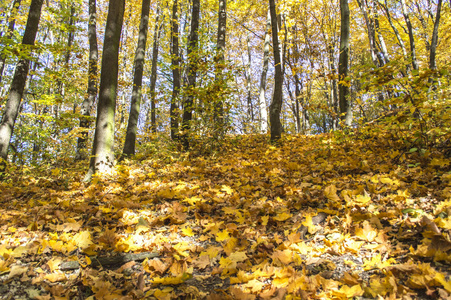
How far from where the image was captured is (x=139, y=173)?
16.7 ft

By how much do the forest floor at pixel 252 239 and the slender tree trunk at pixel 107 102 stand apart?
1227 millimetres

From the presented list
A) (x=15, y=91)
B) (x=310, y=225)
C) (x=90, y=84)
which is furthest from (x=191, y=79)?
(x=310, y=225)

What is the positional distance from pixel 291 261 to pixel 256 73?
27.9 metres

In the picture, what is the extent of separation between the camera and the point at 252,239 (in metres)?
2.23

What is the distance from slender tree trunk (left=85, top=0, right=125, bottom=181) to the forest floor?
4.02 feet

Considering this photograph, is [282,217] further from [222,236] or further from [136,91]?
[136,91]

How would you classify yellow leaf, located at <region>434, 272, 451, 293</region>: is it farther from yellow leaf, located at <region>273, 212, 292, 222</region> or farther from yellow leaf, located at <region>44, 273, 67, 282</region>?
yellow leaf, located at <region>44, 273, 67, 282</region>

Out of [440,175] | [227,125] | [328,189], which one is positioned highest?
[227,125]

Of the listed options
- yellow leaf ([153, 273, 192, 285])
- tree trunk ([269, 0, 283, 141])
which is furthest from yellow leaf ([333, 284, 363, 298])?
tree trunk ([269, 0, 283, 141])

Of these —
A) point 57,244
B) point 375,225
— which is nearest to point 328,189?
point 375,225

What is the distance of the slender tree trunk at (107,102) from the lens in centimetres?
500

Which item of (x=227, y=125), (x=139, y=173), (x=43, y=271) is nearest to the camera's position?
(x=43, y=271)

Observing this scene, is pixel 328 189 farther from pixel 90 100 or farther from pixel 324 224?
pixel 90 100

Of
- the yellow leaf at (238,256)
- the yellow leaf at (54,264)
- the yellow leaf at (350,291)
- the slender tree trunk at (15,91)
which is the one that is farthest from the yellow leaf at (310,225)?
the slender tree trunk at (15,91)
